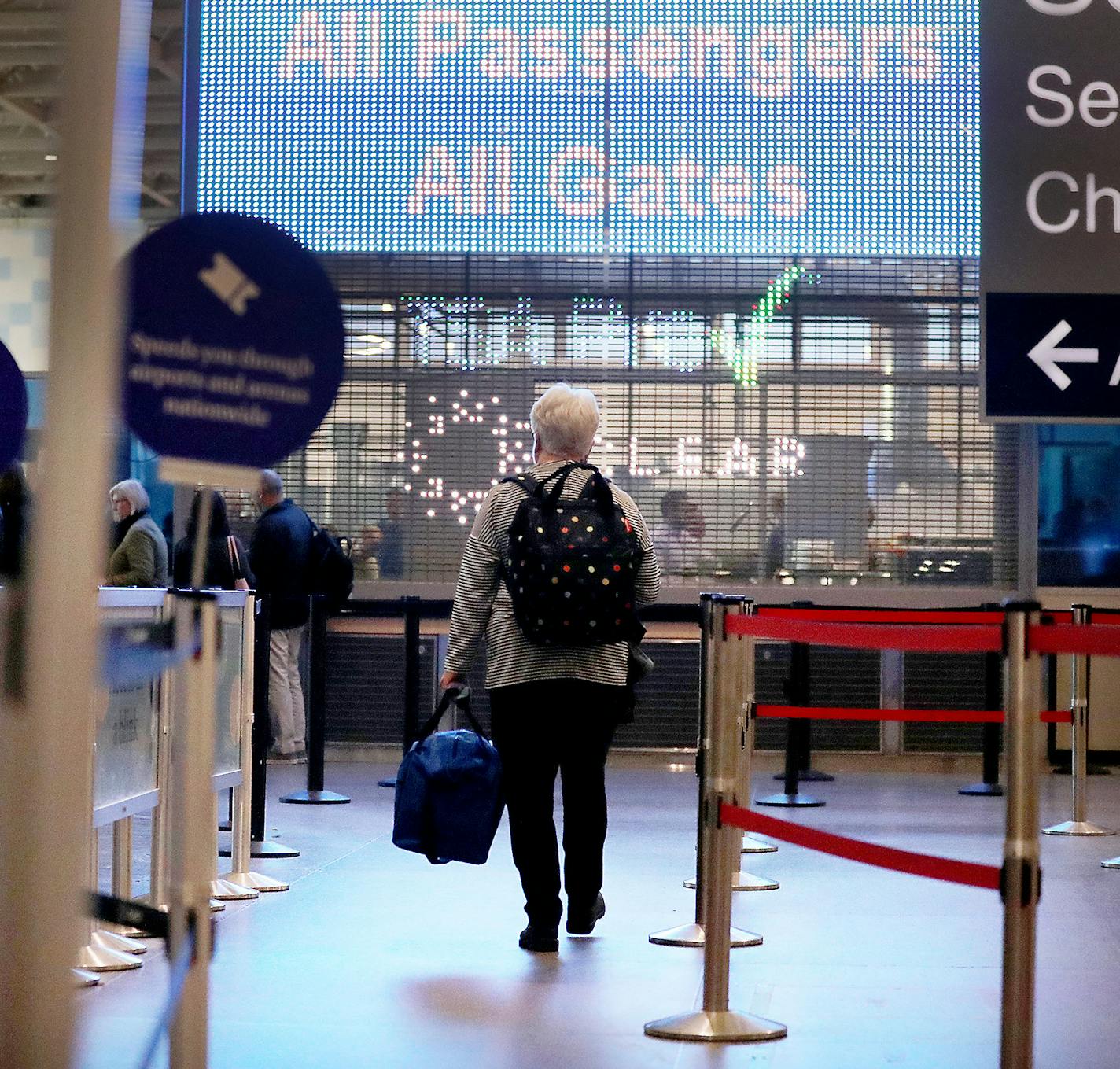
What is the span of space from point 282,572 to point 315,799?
5.46 ft

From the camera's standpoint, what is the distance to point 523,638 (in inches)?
183

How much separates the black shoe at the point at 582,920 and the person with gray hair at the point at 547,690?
5 centimetres

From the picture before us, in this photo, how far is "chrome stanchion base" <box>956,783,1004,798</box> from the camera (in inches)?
348

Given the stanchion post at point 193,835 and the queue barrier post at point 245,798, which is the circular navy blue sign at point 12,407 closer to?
the stanchion post at point 193,835

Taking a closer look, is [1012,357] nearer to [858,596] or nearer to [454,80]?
[858,596]

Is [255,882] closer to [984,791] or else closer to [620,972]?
[620,972]

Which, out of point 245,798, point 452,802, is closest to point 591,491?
point 452,802

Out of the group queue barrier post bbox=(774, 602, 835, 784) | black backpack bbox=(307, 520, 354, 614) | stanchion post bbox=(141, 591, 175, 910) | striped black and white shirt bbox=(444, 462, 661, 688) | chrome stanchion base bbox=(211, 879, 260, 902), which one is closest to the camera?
striped black and white shirt bbox=(444, 462, 661, 688)

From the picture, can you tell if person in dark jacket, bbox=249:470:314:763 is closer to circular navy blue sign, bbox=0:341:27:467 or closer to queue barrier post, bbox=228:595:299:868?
queue barrier post, bbox=228:595:299:868

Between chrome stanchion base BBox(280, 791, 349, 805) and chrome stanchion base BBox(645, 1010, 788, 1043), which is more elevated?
chrome stanchion base BBox(645, 1010, 788, 1043)

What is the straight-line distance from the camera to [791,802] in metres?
8.20

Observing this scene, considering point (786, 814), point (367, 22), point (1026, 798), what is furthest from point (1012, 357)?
point (367, 22)

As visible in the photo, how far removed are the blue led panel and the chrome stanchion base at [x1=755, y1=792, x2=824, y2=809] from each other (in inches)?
143

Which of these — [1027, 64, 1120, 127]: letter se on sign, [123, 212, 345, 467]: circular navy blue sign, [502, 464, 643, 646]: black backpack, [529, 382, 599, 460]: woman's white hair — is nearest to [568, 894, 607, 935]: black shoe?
[502, 464, 643, 646]: black backpack
